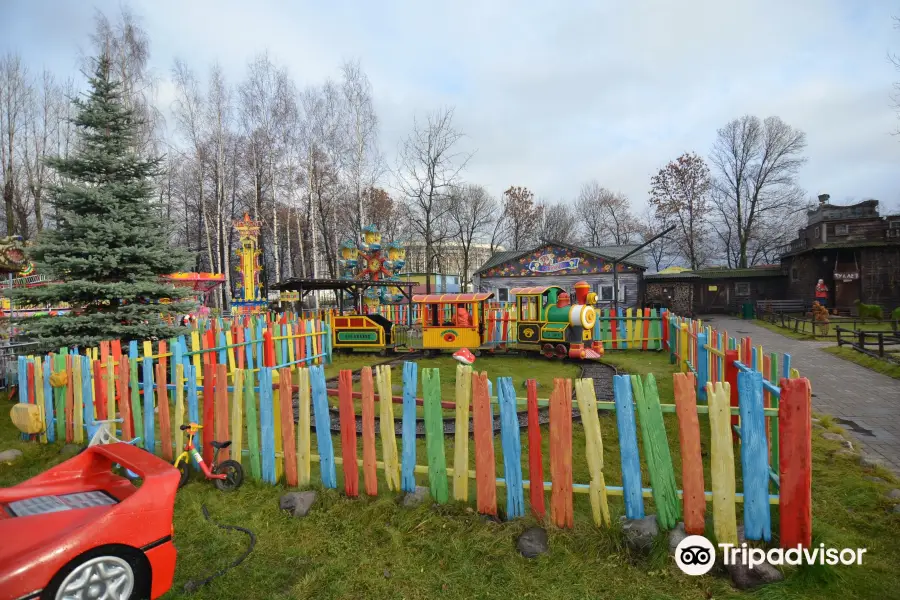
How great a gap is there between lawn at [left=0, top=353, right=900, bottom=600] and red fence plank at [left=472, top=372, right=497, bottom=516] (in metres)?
0.15

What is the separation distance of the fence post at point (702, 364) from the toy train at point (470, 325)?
5481 mm

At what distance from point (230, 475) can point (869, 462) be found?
21.4 ft

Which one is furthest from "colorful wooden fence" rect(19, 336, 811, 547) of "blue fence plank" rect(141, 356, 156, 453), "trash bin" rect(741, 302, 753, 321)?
"trash bin" rect(741, 302, 753, 321)

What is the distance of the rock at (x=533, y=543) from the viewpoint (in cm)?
320

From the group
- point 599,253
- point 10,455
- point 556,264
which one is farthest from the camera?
point 556,264

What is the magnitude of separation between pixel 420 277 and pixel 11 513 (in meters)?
41.8

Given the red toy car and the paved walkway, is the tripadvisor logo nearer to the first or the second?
the paved walkway

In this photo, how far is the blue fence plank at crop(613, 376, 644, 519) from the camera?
10.9 ft

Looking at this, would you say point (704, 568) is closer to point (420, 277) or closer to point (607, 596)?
point (607, 596)

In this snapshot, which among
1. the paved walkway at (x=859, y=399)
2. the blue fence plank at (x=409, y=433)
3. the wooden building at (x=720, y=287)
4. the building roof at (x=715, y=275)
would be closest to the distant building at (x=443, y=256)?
the building roof at (x=715, y=275)

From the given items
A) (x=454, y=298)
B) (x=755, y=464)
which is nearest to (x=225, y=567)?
(x=755, y=464)

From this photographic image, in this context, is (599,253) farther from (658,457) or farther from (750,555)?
(750,555)

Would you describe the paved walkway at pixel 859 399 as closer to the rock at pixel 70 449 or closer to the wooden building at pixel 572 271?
the rock at pixel 70 449

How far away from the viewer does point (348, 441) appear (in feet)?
13.3
